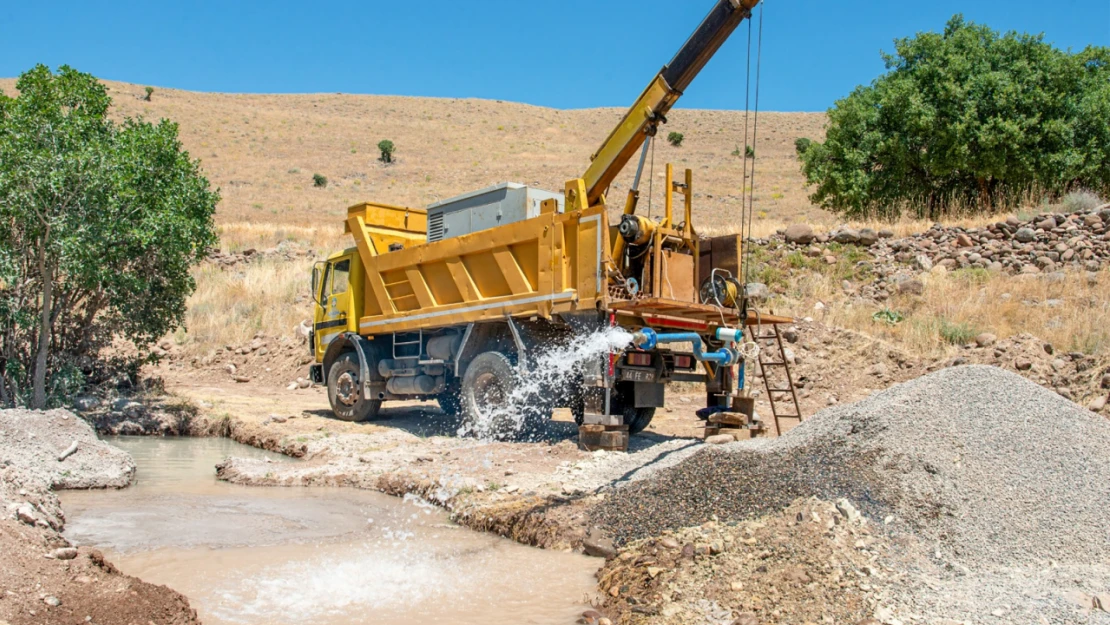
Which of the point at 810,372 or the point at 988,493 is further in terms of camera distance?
the point at 810,372

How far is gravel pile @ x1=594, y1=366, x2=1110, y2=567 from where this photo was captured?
532 cm

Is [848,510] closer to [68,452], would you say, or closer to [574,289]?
[574,289]

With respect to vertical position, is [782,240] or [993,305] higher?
[782,240]

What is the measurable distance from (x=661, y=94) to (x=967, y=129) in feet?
51.9

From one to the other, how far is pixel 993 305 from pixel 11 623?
14.0m

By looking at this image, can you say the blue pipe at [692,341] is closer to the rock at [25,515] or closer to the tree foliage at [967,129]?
the rock at [25,515]

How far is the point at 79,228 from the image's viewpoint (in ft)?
37.0

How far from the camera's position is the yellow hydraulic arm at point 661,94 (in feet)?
31.2

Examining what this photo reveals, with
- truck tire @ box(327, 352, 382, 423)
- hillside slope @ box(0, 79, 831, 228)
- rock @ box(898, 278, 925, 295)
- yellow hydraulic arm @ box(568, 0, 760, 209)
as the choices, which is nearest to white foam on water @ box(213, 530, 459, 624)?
yellow hydraulic arm @ box(568, 0, 760, 209)

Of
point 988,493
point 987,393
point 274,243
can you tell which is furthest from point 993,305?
point 274,243

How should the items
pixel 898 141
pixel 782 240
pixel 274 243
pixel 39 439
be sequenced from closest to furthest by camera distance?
pixel 39 439, pixel 782 240, pixel 898 141, pixel 274 243

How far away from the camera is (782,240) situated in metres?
19.1

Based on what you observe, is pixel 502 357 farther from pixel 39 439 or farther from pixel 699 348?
pixel 39 439

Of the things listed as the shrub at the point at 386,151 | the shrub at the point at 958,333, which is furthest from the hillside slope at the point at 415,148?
the shrub at the point at 958,333
